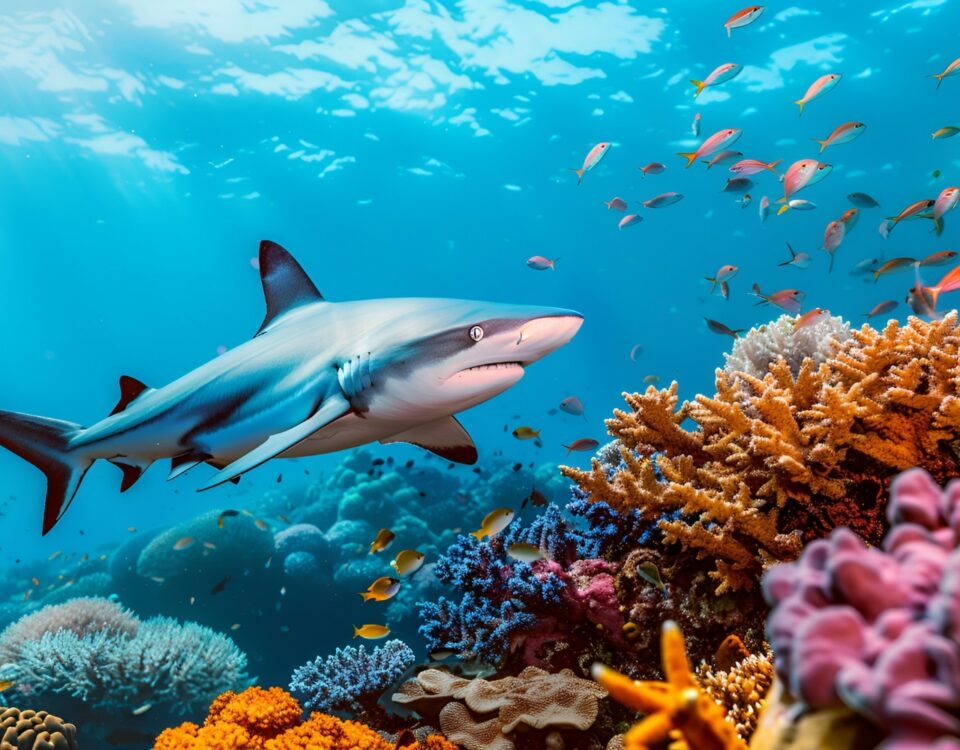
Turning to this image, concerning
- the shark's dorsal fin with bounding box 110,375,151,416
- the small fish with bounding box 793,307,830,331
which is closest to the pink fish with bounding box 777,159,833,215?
the small fish with bounding box 793,307,830,331

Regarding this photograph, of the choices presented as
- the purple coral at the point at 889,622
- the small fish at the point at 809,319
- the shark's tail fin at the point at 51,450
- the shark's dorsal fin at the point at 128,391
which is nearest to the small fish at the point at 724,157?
the small fish at the point at 809,319

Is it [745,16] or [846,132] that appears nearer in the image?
[846,132]

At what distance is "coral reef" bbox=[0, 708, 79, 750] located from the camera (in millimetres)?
5613

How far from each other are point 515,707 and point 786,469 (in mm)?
2275

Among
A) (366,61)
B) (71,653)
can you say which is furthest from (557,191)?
(71,653)

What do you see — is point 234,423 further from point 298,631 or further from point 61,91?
point 61,91

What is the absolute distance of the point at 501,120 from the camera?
35312mm

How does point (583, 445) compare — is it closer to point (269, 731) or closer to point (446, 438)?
point (446, 438)

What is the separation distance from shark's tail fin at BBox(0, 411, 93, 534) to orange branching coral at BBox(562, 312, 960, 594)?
173 inches

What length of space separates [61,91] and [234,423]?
127 ft

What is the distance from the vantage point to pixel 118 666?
307 inches

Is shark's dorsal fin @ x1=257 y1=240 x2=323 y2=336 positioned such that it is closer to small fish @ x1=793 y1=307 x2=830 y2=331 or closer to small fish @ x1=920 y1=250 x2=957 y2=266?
small fish @ x1=793 y1=307 x2=830 y2=331

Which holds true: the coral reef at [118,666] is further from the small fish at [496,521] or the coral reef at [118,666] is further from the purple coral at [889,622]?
the purple coral at [889,622]

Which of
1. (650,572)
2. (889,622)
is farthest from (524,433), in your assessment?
(889,622)
